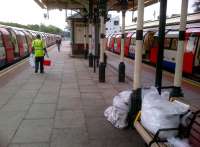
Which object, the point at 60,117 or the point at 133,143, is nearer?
the point at 133,143

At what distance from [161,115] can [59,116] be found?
3.04 meters

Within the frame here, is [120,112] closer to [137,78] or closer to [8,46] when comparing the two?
[137,78]

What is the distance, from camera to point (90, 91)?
9594 mm

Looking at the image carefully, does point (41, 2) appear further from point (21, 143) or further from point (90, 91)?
point (21, 143)

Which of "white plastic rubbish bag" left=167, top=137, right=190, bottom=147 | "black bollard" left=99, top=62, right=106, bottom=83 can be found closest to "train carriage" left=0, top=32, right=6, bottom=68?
"black bollard" left=99, top=62, right=106, bottom=83

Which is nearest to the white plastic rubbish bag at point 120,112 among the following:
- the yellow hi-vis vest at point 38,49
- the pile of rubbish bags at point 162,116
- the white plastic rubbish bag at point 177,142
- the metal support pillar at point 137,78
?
the metal support pillar at point 137,78

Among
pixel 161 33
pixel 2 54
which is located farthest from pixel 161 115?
pixel 2 54

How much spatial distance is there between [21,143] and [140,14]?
10.1 feet

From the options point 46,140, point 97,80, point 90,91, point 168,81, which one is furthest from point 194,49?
point 46,140

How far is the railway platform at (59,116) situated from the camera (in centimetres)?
517

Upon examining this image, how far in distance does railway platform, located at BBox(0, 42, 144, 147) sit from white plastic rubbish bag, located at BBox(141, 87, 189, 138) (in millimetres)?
943

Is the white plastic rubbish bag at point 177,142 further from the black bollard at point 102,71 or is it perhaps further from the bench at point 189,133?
the black bollard at point 102,71

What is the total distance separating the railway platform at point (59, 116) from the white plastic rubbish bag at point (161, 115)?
0.94 metres

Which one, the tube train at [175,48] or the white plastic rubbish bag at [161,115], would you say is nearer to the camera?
the white plastic rubbish bag at [161,115]
